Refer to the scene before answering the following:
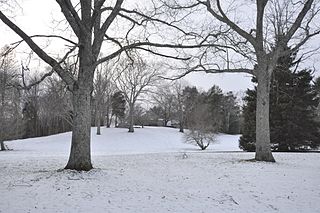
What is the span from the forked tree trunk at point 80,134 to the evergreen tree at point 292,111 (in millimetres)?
17934

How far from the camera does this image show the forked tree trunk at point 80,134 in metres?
9.60

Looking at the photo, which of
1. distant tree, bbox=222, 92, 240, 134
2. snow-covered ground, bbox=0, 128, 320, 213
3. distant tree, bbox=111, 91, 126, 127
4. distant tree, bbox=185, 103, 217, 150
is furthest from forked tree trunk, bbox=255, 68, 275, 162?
distant tree, bbox=222, 92, 240, 134

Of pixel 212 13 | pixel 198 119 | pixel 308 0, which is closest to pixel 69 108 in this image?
pixel 198 119

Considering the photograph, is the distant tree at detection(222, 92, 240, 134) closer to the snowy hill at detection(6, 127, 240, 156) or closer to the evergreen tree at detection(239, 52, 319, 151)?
the snowy hill at detection(6, 127, 240, 156)

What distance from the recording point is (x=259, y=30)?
13.4m

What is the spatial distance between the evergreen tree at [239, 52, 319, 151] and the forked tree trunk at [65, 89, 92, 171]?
58.8 feet

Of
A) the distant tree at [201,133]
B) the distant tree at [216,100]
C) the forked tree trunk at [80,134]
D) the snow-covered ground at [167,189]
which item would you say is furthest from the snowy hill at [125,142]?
the forked tree trunk at [80,134]

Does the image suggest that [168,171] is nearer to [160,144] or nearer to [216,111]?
[160,144]

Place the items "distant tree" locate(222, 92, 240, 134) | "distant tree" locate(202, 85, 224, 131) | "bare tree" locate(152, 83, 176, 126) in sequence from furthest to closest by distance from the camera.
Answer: "distant tree" locate(222, 92, 240, 134) < "distant tree" locate(202, 85, 224, 131) < "bare tree" locate(152, 83, 176, 126)

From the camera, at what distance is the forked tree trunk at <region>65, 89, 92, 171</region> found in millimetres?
9602

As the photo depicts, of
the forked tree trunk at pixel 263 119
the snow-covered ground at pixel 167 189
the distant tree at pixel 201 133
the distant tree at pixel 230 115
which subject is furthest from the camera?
the distant tree at pixel 230 115

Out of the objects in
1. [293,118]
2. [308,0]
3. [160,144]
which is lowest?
[160,144]

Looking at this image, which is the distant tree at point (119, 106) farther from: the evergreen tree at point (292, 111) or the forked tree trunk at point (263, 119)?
the forked tree trunk at point (263, 119)

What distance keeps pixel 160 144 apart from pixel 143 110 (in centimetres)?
2616
